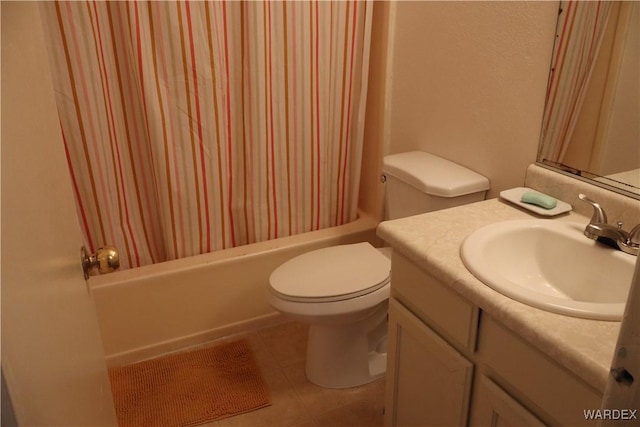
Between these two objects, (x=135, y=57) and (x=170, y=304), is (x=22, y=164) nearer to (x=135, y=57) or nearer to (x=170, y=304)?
(x=135, y=57)

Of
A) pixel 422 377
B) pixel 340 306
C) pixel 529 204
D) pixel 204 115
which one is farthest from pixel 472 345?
pixel 204 115

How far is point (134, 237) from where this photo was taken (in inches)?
81.9

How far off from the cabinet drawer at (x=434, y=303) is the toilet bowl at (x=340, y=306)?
0.38 metres

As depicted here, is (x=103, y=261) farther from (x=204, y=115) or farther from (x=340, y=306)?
(x=204, y=115)

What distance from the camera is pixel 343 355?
6.32 ft

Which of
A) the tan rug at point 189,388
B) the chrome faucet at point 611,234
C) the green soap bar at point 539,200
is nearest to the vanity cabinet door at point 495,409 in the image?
the chrome faucet at point 611,234

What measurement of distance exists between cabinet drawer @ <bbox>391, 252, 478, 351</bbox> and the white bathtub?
38.3 inches

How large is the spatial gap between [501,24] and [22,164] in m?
1.41

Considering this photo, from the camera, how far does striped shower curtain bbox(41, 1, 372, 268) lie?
182 centimetres

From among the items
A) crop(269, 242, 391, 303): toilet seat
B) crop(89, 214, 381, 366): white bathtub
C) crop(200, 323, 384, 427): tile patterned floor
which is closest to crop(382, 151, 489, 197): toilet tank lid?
crop(269, 242, 391, 303): toilet seat

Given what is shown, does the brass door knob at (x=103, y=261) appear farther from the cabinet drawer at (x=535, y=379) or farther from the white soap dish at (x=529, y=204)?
the white soap dish at (x=529, y=204)

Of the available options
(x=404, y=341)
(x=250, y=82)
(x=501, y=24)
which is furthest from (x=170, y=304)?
(x=501, y=24)

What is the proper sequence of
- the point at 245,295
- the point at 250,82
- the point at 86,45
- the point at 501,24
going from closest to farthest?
the point at 501,24, the point at 86,45, the point at 250,82, the point at 245,295

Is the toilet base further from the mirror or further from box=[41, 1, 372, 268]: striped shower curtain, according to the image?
the mirror
